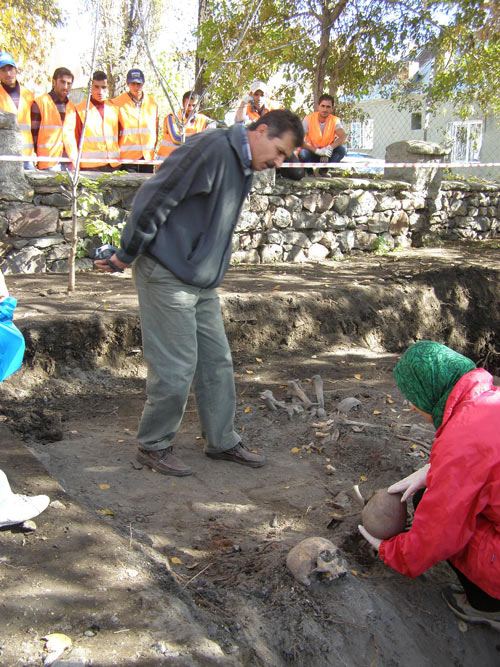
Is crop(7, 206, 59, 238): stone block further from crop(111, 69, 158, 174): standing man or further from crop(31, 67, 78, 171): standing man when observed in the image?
crop(111, 69, 158, 174): standing man

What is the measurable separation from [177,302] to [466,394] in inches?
67.2

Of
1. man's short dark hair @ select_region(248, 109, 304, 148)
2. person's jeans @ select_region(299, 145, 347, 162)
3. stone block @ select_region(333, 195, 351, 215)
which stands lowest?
stone block @ select_region(333, 195, 351, 215)

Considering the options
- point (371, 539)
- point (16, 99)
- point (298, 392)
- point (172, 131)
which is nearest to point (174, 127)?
point (172, 131)

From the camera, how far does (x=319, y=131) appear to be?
9.56 meters

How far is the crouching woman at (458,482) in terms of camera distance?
2.24 metres

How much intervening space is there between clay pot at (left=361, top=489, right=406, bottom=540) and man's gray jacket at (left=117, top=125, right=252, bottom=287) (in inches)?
61.3

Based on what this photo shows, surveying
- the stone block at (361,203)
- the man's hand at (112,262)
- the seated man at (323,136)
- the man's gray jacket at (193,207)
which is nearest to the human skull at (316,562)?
Answer: the man's gray jacket at (193,207)

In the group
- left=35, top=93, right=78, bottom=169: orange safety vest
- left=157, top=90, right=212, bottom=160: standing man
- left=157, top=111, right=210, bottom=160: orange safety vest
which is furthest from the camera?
left=157, top=111, right=210, bottom=160: orange safety vest

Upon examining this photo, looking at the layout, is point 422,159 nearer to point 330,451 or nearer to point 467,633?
point 330,451

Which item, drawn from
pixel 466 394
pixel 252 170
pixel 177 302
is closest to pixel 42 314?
pixel 177 302

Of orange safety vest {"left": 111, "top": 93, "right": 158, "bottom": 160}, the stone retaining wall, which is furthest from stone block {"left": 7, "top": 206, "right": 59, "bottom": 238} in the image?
orange safety vest {"left": 111, "top": 93, "right": 158, "bottom": 160}

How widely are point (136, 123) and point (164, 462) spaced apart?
619 centimetres

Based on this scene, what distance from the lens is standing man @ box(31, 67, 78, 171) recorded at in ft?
25.2

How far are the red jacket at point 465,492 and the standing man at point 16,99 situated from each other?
6494 mm
